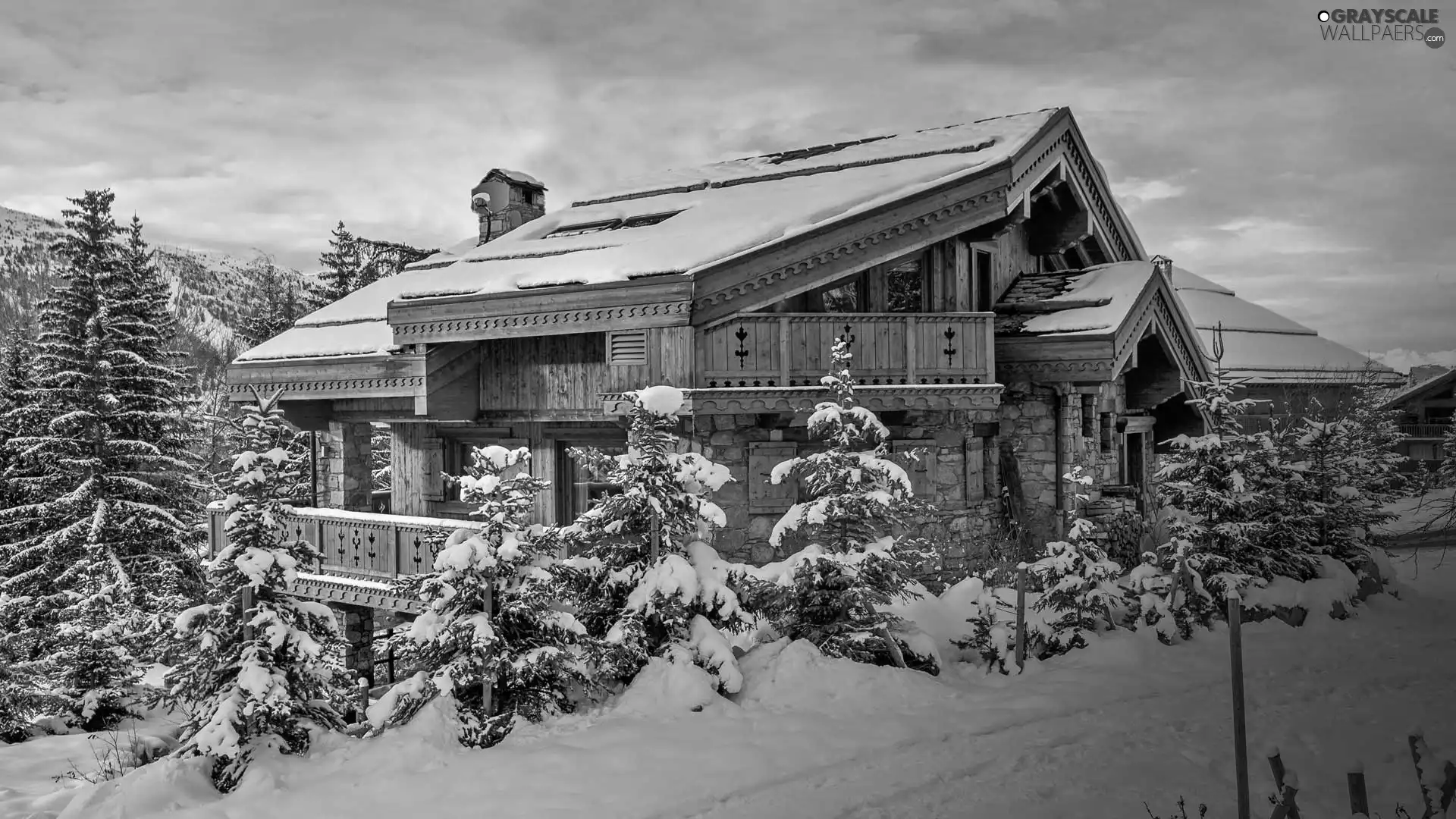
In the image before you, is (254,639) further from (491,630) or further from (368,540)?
(368,540)

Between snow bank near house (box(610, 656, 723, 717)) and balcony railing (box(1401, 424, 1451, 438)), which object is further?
balcony railing (box(1401, 424, 1451, 438))

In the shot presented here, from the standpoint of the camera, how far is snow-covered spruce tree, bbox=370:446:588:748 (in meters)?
7.67

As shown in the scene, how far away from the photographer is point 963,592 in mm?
11602

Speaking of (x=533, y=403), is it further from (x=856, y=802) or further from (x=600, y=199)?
(x=856, y=802)

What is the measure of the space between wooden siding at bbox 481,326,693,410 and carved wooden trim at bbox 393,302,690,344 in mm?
682

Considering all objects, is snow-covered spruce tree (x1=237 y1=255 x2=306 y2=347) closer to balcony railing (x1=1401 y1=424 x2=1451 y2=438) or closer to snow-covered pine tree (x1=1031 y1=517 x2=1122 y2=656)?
snow-covered pine tree (x1=1031 y1=517 x2=1122 y2=656)

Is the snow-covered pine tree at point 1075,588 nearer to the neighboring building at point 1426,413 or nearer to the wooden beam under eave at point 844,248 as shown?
the wooden beam under eave at point 844,248

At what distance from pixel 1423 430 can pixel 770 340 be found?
34348 mm

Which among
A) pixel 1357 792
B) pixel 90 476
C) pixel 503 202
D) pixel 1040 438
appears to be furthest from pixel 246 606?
pixel 90 476

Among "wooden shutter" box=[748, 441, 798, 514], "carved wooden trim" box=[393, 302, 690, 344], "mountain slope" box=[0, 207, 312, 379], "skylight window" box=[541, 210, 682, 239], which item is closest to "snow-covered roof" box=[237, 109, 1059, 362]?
"skylight window" box=[541, 210, 682, 239]

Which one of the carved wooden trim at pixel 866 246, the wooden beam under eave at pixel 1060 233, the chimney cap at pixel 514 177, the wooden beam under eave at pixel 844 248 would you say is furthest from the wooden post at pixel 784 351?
the chimney cap at pixel 514 177

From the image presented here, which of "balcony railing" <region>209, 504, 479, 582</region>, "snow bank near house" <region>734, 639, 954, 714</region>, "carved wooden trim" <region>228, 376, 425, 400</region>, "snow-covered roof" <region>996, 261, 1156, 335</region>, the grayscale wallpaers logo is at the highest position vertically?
the grayscale wallpaers logo

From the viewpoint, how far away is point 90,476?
→ 20516 mm

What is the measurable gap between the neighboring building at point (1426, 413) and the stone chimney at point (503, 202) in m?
29.8
